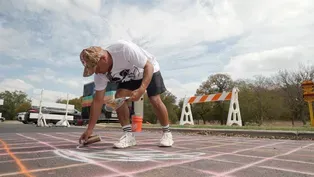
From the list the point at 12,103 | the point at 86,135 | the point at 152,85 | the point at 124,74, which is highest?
the point at 12,103

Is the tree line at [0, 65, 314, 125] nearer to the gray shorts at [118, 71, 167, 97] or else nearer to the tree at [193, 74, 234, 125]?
the tree at [193, 74, 234, 125]

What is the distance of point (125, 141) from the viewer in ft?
8.85

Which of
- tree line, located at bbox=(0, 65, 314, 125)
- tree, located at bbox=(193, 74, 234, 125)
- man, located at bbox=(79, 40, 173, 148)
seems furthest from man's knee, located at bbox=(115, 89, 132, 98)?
tree, located at bbox=(193, 74, 234, 125)

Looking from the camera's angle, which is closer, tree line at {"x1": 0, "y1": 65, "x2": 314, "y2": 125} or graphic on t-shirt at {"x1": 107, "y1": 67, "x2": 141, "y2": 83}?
graphic on t-shirt at {"x1": 107, "y1": 67, "x2": 141, "y2": 83}

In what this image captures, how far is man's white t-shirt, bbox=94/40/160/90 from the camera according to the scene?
2445mm

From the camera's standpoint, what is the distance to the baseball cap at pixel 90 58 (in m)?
2.20

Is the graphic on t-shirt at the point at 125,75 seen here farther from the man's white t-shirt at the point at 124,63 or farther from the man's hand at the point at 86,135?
the man's hand at the point at 86,135

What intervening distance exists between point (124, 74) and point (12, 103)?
67.3 meters

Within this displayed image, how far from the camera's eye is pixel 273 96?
26.1 m

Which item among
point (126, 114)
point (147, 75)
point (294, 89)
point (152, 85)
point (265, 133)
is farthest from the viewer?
point (294, 89)

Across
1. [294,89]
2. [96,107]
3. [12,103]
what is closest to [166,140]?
[96,107]

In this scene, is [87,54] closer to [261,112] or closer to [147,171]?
[147,171]

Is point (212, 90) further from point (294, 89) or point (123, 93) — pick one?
point (123, 93)

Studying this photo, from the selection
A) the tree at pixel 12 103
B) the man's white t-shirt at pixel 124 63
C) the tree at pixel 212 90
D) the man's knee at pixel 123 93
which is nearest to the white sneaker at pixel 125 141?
the man's knee at pixel 123 93
